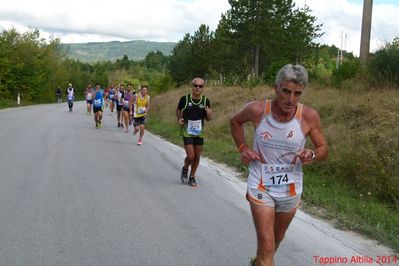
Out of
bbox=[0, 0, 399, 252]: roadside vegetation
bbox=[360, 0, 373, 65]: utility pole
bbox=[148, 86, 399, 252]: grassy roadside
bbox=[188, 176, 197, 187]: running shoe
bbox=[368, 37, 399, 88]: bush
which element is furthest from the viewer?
bbox=[360, 0, 373, 65]: utility pole

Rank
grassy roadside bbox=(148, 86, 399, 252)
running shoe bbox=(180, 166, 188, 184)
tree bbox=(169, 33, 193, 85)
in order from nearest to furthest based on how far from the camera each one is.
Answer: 1. grassy roadside bbox=(148, 86, 399, 252)
2. running shoe bbox=(180, 166, 188, 184)
3. tree bbox=(169, 33, 193, 85)

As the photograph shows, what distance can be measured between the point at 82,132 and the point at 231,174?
918cm

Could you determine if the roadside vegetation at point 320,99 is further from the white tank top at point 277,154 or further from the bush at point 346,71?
the white tank top at point 277,154

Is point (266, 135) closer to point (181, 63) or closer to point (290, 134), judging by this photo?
point (290, 134)

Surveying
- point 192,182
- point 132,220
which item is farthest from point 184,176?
point 132,220

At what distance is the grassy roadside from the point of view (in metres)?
6.97

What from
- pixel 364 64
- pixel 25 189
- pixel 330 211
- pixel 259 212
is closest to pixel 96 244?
pixel 259 212

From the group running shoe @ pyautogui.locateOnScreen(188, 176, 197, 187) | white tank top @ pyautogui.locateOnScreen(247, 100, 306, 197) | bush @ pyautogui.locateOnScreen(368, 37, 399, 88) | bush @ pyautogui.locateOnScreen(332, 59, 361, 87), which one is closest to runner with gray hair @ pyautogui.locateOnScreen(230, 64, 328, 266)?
white tank top @ pyautogui.locateOnScreen(247, 100, 306, 197)

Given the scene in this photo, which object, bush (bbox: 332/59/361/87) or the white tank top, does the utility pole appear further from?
the white tank top

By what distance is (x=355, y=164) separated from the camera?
9.43 m

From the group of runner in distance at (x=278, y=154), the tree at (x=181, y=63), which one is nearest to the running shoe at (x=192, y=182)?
the group of runner in distance at (x=278, y=154)

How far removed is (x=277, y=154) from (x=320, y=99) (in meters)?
12.0

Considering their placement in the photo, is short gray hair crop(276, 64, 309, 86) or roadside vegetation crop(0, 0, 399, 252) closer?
short gray hair crop(276, 64, 309, 86)

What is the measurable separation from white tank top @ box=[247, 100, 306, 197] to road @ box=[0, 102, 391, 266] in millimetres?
1366
